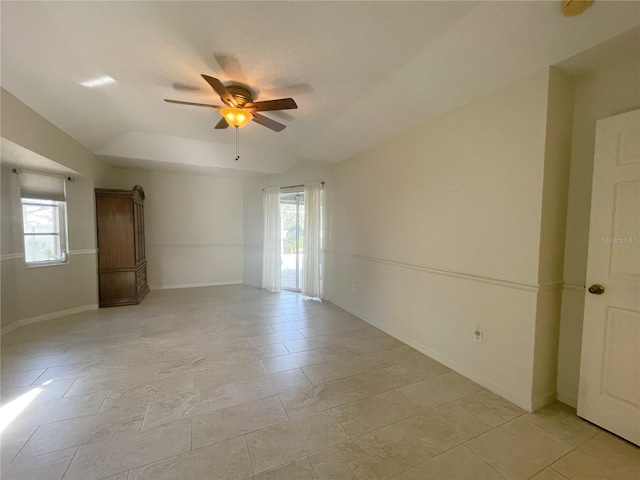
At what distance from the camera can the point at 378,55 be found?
2.09 meters

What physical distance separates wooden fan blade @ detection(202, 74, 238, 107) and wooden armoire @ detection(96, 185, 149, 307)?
3212 mm

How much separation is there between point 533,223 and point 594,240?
0.37 metres

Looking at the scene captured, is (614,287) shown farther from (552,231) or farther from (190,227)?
(190,227)

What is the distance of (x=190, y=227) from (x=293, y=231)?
8.01ft

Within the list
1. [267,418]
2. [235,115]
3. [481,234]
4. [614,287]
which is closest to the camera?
[614,287]

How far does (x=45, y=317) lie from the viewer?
378cm

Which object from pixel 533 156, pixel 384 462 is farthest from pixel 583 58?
pixel 384 462

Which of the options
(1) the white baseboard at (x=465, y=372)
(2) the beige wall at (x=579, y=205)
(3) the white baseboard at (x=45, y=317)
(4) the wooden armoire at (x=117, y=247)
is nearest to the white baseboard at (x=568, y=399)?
(2) the beige wall at (x=579, y=205)

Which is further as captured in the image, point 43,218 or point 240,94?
point 43,218

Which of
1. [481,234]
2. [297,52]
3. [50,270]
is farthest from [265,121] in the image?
[50,270]

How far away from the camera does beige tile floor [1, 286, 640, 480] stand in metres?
1.50

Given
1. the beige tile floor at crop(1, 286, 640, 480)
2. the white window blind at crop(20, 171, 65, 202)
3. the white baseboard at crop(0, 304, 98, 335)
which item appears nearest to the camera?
the beige tile floor at crop(1, 286, 640, 480)

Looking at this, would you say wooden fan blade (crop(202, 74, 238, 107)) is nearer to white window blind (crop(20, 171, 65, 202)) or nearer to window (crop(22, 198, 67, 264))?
white window blind (crop(20, 171, 65, 202))

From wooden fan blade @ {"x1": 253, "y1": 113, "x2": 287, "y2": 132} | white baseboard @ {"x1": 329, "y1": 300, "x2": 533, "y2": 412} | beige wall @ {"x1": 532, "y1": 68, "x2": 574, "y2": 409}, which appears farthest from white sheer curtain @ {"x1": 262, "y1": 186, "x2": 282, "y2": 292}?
beige wall @ {"x1": 532, "y1": 68, "x2": 574, "y2": 409}
